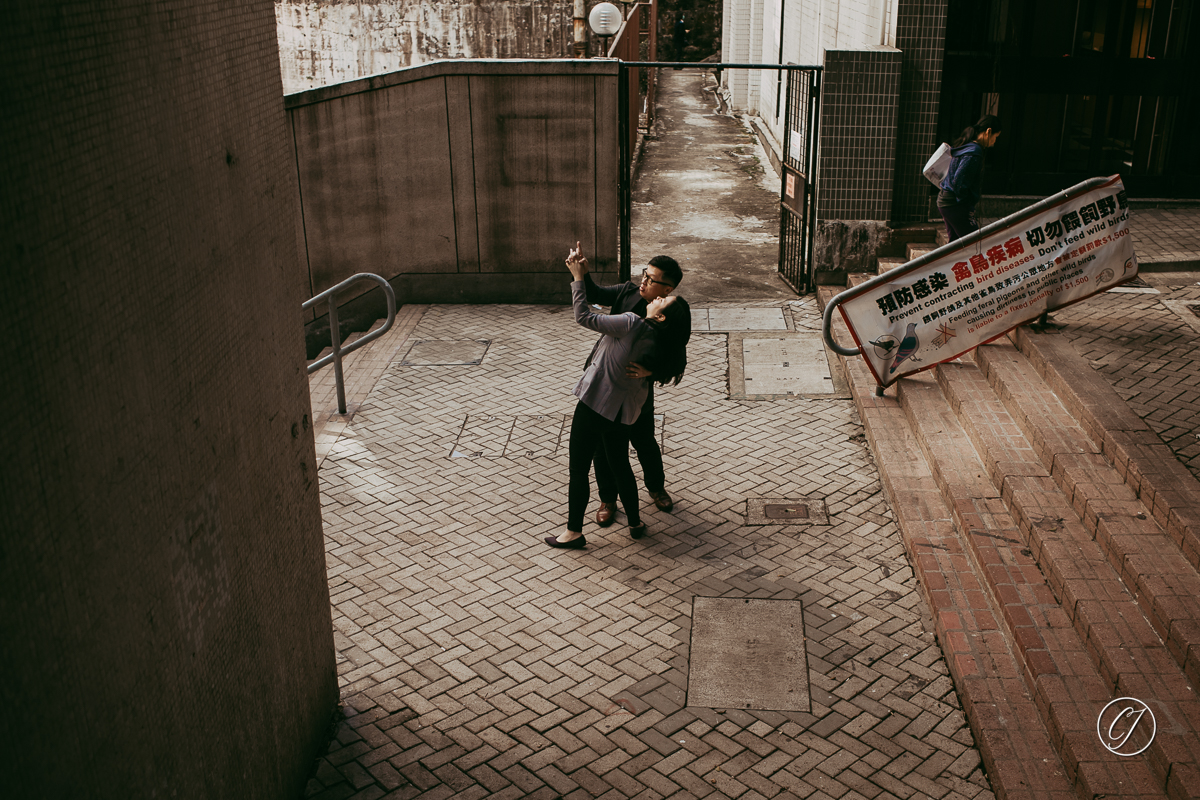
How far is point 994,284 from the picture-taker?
7.68m

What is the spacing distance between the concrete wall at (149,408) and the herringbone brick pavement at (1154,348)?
4992 mm

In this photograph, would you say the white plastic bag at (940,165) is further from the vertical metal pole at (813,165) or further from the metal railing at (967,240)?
the vertical metal pole at (813,165)

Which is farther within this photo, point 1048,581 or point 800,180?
point 800,180

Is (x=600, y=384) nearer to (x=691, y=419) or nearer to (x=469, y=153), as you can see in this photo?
(x=691, y=419)

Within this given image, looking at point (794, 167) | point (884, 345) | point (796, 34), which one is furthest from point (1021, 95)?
point (796, 34)

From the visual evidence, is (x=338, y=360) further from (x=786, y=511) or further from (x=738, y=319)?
(x=738, y=319)

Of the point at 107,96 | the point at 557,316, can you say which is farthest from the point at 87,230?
the point at 557,316

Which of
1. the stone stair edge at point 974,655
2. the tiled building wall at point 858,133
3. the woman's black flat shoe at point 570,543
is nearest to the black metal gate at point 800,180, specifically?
the tiled building wall at point 858,133

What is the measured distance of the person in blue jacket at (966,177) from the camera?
8359mm

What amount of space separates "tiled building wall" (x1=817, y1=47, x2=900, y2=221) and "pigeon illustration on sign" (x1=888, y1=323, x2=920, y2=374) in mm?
3530

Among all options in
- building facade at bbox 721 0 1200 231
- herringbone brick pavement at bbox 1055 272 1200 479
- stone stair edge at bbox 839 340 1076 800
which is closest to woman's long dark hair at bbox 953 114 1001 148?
herringbone brick pavement at bbox 1055 272 1200 479

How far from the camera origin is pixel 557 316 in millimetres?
11117

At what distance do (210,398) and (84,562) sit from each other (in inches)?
36.2

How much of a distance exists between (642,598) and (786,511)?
4.64 feet
